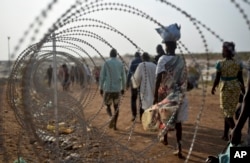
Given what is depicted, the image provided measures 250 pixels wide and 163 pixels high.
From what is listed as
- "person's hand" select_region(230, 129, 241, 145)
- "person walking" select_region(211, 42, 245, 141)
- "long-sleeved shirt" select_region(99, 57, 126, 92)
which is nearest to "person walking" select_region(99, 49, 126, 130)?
"long-sleeved shirt" select_region(99, 57, 126, 92)

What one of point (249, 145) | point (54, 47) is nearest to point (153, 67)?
point (54, 47)

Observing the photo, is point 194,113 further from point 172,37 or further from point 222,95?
point 172,37

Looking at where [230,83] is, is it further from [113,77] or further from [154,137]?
[113,77]

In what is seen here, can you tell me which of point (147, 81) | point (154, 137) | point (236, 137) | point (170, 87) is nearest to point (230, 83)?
point (170, 87)

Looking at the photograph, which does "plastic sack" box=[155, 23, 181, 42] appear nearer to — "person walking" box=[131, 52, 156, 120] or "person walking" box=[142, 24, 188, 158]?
"person walking" box=[142, 24, 188, 158]

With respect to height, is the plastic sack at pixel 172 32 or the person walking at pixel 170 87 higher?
the plastic sack at pixel 172 32

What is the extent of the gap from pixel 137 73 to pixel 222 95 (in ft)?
8.49

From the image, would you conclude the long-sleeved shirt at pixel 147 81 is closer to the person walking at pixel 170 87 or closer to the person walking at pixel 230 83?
the person walking at pixel 230 83

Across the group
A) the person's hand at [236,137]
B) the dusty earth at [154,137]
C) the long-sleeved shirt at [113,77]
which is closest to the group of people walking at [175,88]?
the dusty earth at [154,137]

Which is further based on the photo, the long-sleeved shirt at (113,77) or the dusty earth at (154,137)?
the long-sleeved shirt at (113,77)

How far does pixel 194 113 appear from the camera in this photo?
1308 centimetres

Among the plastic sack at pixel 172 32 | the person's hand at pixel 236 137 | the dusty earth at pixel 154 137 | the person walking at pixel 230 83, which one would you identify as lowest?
the dusty earth at pixel 154 137

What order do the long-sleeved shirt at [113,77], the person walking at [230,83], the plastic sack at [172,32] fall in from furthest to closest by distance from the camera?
the long-sleeved shirt at [113,77] < the person walking at [230,83] < the plastic sack at [172,32]

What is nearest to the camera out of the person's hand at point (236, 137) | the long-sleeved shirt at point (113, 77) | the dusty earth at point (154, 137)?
the person's hand at point (236, 137)
